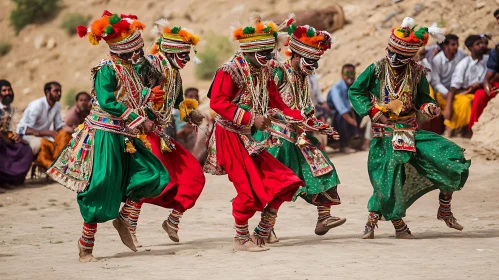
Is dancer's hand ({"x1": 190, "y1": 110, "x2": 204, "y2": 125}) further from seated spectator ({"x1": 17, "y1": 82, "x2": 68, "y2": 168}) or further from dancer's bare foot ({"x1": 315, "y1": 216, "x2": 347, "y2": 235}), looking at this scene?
seated spectator ({"x1": 17, "y1": 82, "x2": 68, "y2": 168})

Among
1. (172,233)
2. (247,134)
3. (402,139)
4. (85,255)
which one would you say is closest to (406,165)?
(402,139)

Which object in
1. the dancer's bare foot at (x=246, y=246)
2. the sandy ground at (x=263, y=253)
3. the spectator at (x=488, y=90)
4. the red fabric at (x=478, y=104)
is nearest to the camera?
the sandy ground at (x=263, y=253)

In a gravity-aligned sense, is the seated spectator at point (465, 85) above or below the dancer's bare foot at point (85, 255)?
above

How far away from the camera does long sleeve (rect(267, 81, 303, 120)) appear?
8.66 metres

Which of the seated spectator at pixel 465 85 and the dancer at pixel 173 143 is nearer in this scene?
the dancer at pixel 173 143

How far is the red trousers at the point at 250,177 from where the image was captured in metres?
8.23

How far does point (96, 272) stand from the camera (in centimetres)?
760

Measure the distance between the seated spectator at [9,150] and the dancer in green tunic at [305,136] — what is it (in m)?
6.38

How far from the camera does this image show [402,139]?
352 inches

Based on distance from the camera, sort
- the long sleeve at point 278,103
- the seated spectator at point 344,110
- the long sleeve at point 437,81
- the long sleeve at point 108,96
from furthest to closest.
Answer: the seated spectator at point 344,110 < the long sleeve at point 437,81 < the long sleeve at point 278,103 < the long sleeve at point 108,96

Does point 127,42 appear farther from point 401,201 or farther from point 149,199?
point 401,201

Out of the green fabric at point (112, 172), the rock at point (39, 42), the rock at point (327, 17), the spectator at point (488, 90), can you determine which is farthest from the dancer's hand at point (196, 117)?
the rock at point (39, 42)

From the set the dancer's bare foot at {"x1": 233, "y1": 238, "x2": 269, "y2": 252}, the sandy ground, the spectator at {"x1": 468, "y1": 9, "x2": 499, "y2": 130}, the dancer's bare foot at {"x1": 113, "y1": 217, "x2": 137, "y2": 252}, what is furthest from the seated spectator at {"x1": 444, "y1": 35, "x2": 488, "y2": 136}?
the dancer's bare foot at {"x1": 113, "y1": 217, "x2": 137, "y2": 252}

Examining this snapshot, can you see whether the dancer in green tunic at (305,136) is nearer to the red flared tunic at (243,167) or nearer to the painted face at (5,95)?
the red flared tunic at (243,167)
